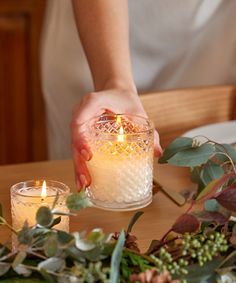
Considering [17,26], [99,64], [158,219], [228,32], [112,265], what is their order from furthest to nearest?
[17,26]
[228,32]
[99,64]
[158,219]
[112,265]

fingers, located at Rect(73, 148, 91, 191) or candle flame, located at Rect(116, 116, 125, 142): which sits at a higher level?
candle flame, located at Rect(116, 116, 125, 142)

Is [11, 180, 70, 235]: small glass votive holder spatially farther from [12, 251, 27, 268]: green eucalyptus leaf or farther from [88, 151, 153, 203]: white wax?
[12, 251, 27, 268]: green eucalyptus leaf

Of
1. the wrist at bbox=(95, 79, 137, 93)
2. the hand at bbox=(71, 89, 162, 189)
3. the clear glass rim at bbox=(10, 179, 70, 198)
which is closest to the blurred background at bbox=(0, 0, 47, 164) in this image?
the wrist at bbox=(95, 79, 137, 93)

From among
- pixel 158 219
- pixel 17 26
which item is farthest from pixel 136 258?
pixel 17 26

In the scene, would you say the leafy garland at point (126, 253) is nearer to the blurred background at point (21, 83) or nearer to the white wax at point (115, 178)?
the white wax at point (115, 178)

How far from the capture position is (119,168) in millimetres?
1058

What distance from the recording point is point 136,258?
713 mm

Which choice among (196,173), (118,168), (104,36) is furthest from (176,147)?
(104,36)

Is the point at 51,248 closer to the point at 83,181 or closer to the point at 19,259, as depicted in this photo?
the point at 19,259

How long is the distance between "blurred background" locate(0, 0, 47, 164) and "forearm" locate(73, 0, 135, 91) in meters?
1.50

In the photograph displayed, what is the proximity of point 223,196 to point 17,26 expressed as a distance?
2.35 metres

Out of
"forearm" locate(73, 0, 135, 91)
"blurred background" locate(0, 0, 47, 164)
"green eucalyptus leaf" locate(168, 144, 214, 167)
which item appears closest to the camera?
"green eucalyptus leaf" locate(168, 144, 214, 167)

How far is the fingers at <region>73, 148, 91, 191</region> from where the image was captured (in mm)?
1078

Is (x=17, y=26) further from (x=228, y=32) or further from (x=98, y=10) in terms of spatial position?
(x=98, y=10)
